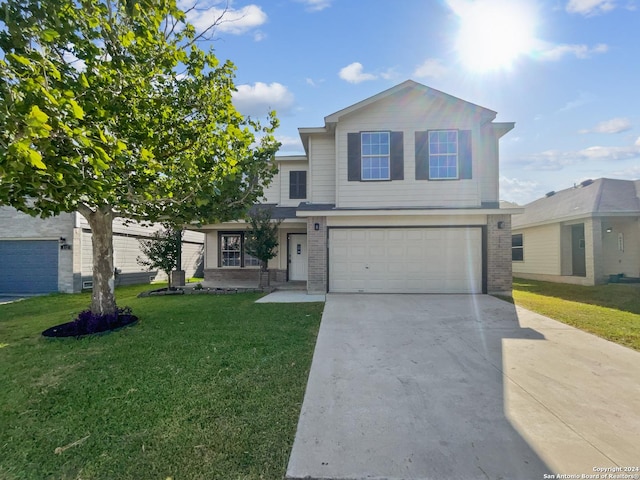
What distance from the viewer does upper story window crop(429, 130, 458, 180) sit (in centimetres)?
1105

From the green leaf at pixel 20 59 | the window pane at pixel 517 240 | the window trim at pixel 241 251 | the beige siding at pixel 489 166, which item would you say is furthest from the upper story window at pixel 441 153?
the window pane at pixel 517 240

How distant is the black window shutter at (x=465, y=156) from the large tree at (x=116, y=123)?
6.46 m

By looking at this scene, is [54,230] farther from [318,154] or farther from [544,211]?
[544,211]

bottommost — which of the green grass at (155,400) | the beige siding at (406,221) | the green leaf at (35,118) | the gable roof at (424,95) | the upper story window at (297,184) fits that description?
the green grass at (155,400)

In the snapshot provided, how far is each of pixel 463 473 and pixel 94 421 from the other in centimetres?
338

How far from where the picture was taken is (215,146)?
23.8ft

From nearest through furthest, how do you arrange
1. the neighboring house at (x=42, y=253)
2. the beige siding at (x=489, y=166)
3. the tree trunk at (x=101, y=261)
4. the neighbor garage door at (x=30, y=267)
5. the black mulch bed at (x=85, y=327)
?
the black mulch bed at (x=85, y=327) → the tree trunk at (x=101, y=261) → the beige siding at (x=489, y=166) → the neighboring house at (x=42, y=253) → the neighbor garage door at (x=30, y=267)

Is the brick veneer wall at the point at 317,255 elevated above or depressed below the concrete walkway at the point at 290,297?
above

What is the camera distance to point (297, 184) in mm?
14555

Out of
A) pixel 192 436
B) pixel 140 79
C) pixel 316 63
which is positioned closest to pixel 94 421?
pixel 192 436

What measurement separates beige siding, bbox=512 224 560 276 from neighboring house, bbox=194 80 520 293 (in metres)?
6.42

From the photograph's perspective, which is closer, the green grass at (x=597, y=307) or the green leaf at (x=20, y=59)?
the green leaf at (x=20, y=59)

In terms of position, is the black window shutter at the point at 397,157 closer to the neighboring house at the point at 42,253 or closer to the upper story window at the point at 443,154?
the upper story window at the point at 443,154

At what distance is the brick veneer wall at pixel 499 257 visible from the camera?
10.8 metres
